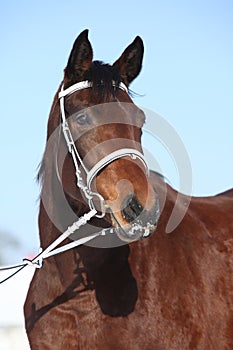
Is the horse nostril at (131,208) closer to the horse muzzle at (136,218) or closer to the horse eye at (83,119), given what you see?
the horse muzzle at (136,218)

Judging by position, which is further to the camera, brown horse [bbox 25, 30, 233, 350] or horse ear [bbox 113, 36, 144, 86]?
horse ear [bbox 113, 36, 144, 86]

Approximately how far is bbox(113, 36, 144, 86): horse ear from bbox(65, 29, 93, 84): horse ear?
257mm

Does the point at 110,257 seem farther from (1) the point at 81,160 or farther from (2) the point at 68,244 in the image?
(1) the point at 81,160

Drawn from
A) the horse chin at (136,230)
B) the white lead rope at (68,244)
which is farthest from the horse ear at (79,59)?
the horse chin at (136,230)

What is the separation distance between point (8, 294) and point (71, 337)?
12.4 feet

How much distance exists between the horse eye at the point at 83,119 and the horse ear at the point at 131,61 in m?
0.53

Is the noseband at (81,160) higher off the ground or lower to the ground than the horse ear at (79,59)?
lower

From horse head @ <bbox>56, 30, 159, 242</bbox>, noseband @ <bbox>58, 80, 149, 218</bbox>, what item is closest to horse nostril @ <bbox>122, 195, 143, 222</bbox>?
horse head @ <bbox>56, 30, 159, 242</bbox>

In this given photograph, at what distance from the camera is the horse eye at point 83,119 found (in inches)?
168

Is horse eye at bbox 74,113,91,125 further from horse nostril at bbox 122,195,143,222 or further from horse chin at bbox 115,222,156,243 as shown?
horse chin at bbox 115,222,156,243

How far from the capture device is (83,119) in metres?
4.29

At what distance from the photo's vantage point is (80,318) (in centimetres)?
450

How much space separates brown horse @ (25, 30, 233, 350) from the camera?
419 cm

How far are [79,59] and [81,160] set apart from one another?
2.33 ft
